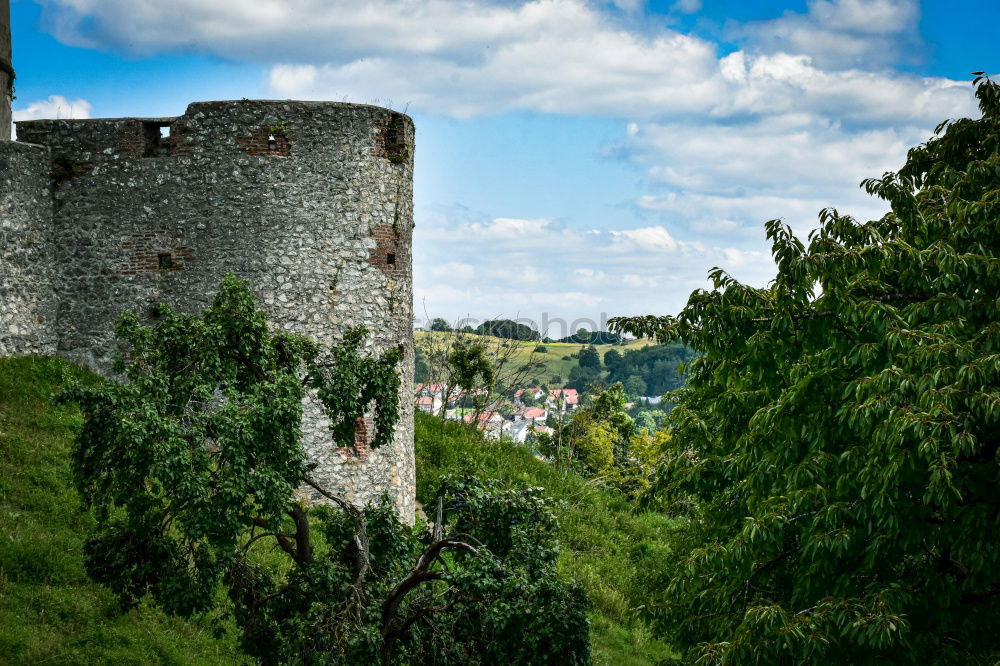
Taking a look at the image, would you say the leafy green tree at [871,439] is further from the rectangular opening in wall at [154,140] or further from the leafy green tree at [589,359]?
the leafy green tree at [589,359]

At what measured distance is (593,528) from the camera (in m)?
22.3

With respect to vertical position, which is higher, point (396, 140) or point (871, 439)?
point (396, 140)

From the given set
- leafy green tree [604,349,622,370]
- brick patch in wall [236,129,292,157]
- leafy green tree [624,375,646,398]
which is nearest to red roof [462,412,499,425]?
Result: brick patch in wall [236,129,292,157]

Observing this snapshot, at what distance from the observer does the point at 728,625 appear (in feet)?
31.0

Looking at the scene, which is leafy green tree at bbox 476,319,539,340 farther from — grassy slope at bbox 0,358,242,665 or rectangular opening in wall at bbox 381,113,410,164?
grassy slope at bbox 0,358,242,665

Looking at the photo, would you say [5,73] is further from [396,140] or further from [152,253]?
[396,140]

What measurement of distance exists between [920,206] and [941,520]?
395 cm

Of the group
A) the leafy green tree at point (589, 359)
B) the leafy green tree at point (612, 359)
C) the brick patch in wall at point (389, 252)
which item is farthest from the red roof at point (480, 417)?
the leafy green tree at point (612, 359)

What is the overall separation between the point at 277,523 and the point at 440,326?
24.3m

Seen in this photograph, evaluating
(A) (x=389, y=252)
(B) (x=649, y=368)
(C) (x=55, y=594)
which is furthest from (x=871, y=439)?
(B) (x=649, y=368)

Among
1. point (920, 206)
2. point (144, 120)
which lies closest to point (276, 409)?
point (920, 206)

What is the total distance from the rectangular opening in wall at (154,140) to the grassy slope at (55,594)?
16.4 feet

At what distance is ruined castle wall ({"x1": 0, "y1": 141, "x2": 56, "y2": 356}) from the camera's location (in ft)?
52.7

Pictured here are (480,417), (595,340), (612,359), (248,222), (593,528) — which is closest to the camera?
(248,222)
